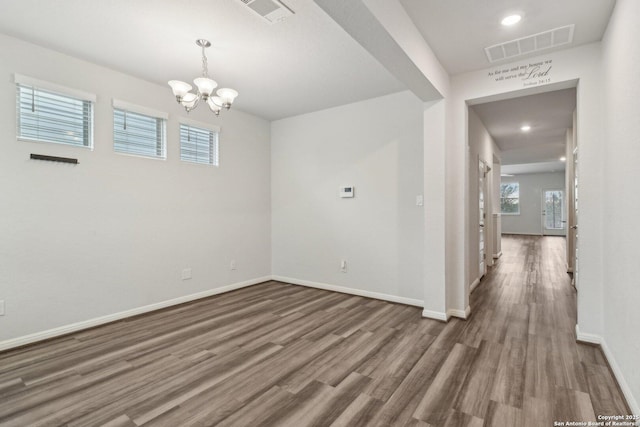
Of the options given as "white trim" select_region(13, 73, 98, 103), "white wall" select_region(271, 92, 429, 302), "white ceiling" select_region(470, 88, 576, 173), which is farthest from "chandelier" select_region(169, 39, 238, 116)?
"white ceiling" select_region(470, 88, 576, 173)

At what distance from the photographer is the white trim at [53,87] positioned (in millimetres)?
2783

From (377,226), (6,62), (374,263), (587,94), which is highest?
(6,62)

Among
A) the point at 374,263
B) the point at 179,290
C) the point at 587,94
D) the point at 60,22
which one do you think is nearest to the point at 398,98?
the point at 587,94

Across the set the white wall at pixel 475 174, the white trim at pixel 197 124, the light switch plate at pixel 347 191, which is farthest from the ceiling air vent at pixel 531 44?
the white trim at pixel 197 124

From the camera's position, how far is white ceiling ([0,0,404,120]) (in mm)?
2359

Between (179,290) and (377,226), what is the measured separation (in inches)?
110

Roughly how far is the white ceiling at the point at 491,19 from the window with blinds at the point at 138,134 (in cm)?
313

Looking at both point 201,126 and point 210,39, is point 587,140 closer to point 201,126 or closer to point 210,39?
point 210,39

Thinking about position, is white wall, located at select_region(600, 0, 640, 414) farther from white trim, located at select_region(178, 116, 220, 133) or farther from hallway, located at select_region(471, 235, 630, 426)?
white trim, located at select_region(178, 116, 220, 133)

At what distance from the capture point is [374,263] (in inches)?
169

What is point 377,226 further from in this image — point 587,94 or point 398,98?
point 587,94

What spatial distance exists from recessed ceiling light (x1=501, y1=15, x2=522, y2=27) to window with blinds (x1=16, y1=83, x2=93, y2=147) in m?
4.00

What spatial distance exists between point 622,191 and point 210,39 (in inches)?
134

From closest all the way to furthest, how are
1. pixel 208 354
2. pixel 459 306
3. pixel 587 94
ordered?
pixel 208 354
pixel 587 94
pixel 459 306
